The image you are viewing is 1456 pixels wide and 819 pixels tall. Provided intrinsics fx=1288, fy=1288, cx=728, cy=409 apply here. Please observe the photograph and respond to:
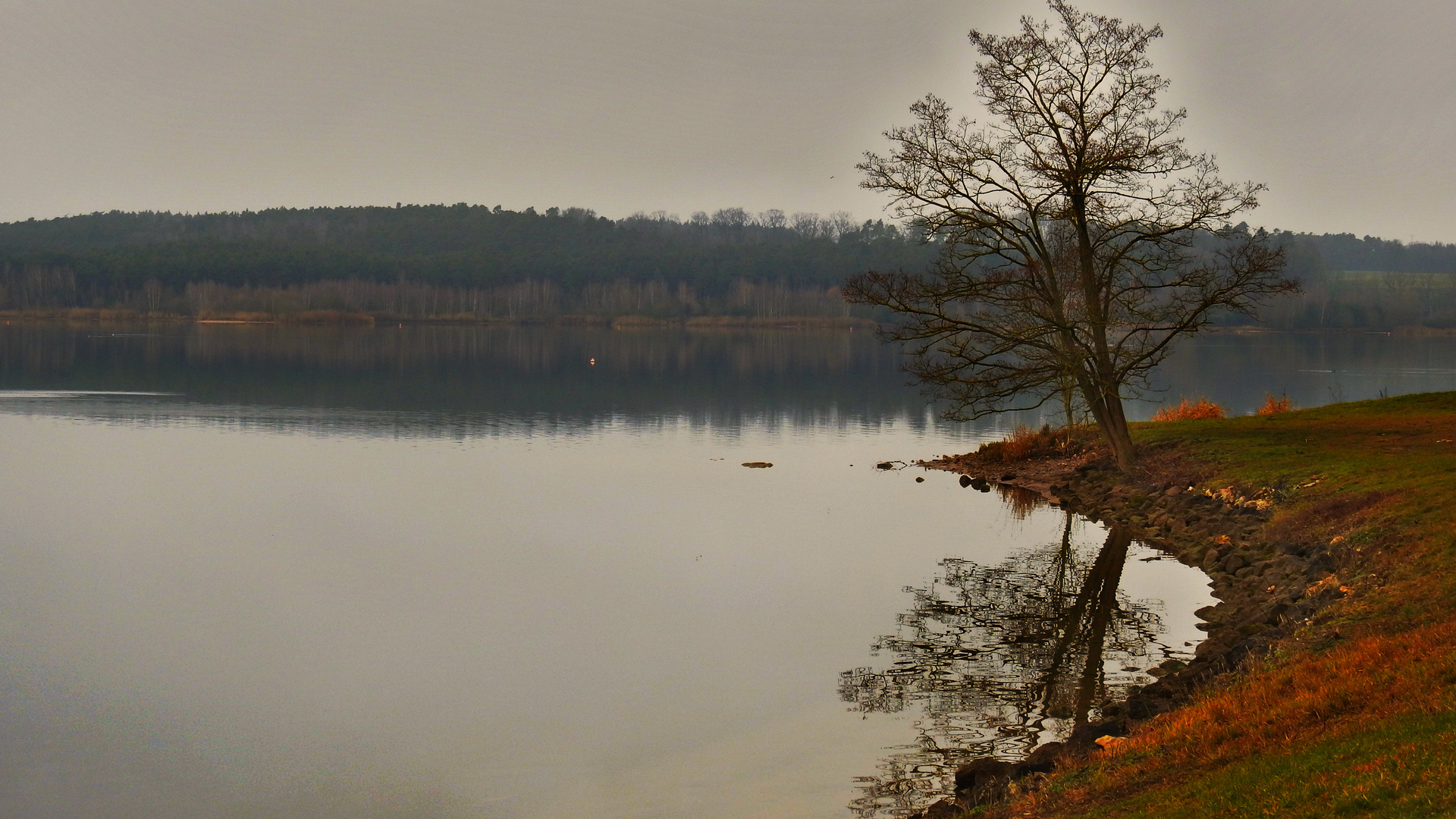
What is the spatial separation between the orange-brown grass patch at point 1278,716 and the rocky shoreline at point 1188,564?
97 centimetres

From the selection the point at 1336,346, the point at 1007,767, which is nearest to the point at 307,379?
the point at 1007,767

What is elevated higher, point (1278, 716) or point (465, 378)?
point (1278, 716)

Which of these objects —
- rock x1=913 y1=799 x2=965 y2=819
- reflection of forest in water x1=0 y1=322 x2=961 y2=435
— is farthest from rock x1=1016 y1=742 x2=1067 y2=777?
reflection of forest in water x1=0 y1=322 x2=961 y2=435

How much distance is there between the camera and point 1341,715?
10.1m

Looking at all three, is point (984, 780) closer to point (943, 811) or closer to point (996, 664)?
point (943, 811)

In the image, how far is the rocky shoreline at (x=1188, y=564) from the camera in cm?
1237

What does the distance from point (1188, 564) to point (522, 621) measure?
12386mm

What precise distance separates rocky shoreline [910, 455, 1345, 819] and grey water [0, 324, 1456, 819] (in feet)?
2.09

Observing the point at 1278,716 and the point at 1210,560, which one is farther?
the point at 1210,560

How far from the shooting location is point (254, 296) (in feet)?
616

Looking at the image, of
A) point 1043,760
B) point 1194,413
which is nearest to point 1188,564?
point 1043,760

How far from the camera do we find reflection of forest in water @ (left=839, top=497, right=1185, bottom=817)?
13.7 metres

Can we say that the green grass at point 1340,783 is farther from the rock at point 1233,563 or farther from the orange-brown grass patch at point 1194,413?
the orange-brown grass patch at point 1194,413

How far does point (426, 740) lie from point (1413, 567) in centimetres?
1205
